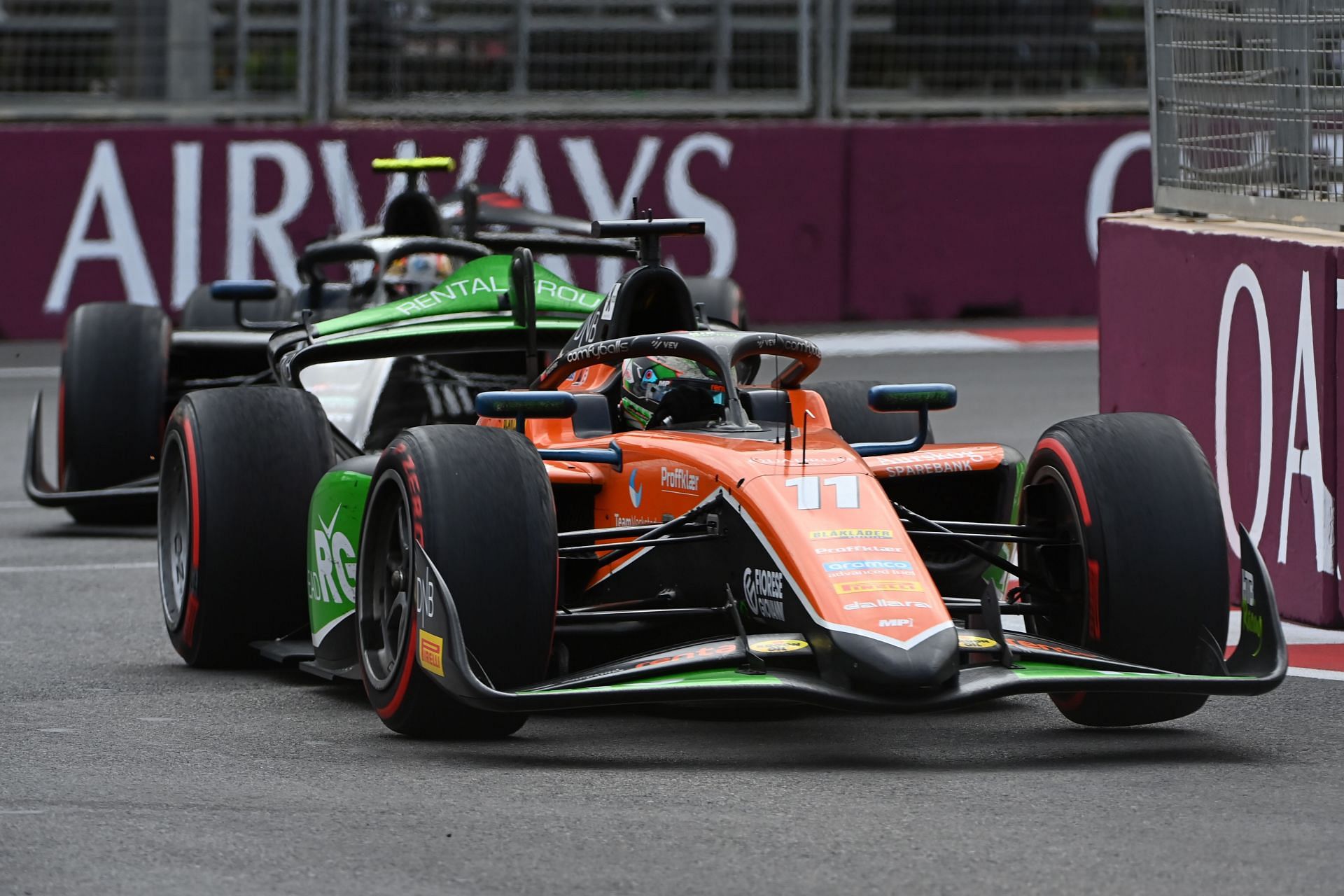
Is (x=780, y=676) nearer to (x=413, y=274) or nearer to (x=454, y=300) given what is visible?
(x=454, y=300)

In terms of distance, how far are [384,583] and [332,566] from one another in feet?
1.31

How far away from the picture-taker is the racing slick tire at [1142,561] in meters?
5.96

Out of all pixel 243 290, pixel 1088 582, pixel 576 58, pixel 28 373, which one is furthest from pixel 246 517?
pixel 576 58

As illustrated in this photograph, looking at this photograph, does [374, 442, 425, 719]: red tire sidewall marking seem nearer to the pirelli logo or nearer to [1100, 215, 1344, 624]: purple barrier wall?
the pirelli logo

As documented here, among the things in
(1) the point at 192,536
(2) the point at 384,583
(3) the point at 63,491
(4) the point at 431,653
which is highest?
(3) the point at 63,491

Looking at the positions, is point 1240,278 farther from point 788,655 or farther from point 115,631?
point 115,631

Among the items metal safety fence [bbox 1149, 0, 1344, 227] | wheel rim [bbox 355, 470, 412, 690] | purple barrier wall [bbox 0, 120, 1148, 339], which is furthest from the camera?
purple barrier wall [bbox 0, 120, 1148, 339]

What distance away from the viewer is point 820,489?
5902 millimetres

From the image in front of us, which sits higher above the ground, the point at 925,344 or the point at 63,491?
the point at 925,344

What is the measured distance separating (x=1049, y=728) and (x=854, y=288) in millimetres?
10904

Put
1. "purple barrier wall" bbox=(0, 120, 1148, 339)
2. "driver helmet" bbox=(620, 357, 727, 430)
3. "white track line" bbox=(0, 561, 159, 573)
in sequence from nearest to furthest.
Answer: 1. "driver helmet" bbox=(620, 357, 727, 430)
2. "white track line" bbox=(0, 561, 159, 573)
3. "purple barrier wall" bbox=(0, 120, 1148, 339)

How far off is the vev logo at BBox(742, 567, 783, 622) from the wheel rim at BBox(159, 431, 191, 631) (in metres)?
2.20

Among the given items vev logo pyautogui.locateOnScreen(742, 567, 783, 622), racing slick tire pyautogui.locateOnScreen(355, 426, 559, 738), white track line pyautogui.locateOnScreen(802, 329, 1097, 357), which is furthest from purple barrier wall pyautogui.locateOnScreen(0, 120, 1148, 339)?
vev logo pyautogui.locateOnScreen(742, 567, 783, 622)

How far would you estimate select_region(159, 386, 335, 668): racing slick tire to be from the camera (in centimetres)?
719
